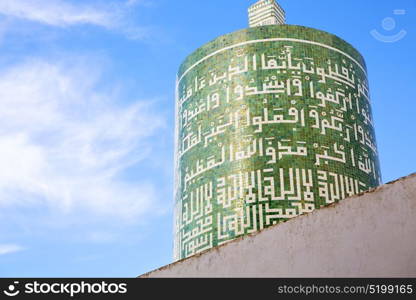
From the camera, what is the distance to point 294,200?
936 cm

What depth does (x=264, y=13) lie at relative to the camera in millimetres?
13156

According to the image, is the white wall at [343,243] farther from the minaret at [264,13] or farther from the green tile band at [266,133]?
the minaret at [264,13]

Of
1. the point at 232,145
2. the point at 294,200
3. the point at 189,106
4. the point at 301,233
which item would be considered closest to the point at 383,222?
the point at 301,233

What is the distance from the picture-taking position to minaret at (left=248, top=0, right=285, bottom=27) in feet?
42.9

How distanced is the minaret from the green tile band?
2.34 m

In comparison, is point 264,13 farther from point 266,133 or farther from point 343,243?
point 343,243

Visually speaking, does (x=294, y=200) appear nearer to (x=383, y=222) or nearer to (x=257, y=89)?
(x=257, y=89)

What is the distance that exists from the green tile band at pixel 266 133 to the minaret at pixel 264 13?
2337 millimetres

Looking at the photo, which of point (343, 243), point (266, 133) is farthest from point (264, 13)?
point (343, 243)

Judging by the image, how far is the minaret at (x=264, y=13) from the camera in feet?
42.9

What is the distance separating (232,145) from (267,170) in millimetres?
776

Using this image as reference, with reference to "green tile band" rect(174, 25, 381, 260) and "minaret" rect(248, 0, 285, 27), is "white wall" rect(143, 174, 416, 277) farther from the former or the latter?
"minaret" rect(248, 0, 285, 27)

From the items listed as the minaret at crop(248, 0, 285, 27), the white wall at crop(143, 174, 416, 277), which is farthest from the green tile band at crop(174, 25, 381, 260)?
the white wall at crop(143, 174, 416, 277)

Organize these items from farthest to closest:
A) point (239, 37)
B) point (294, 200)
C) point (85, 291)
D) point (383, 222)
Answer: point (239, 37)
point (294, 200)
point (85, 291)
point (383, 222)
